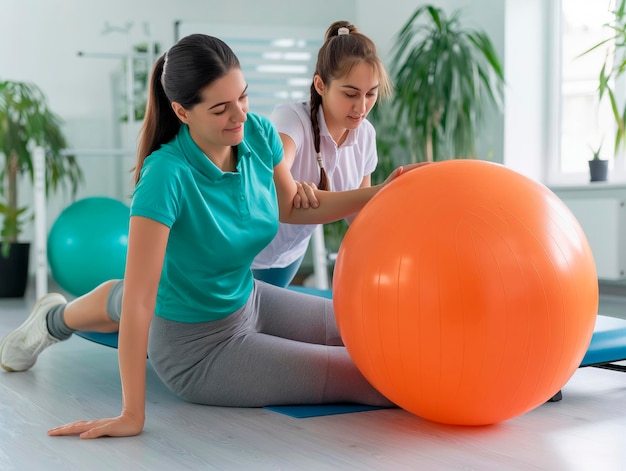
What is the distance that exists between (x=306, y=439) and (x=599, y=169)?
3.32m

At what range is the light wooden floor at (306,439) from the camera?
5.29ft

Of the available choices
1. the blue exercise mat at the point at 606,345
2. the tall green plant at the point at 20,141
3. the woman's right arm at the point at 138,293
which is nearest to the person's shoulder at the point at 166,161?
the woman's right arm at the point at 138,293

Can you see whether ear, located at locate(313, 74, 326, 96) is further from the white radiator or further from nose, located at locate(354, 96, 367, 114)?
the white radiator

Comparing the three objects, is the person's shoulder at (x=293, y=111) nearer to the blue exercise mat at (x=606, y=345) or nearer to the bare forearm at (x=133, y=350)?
the bare forearm at (x=133, y=350)

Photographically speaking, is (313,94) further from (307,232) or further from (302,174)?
(307,232)

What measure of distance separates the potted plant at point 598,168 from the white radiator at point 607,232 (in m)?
0.20

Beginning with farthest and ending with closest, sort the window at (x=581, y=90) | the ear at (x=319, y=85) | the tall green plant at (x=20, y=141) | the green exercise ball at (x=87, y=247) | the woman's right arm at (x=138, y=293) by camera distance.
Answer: the window at (x=581, y=90), the tall green plant at (x=20, y=141), the green exercise ball at (x=87, y=247), the ear at (x=319, y=85), the woman's right arm at (x=138, y=293)

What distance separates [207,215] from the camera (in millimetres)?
1847

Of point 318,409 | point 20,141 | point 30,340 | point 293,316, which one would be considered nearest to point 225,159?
point 293,316

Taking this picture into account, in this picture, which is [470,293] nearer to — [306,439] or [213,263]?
[306,439]

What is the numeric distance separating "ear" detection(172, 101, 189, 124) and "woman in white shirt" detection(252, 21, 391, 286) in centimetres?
49

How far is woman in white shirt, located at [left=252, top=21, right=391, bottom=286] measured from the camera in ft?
7.34

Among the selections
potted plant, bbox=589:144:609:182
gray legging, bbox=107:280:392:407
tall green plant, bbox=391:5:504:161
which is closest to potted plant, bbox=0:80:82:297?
tall green plant, bbox=391:5:504:161

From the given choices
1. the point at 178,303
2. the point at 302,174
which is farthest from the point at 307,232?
the point at 178,303
